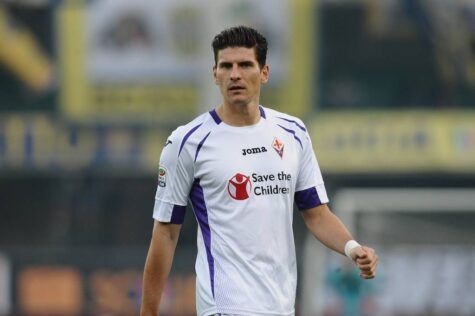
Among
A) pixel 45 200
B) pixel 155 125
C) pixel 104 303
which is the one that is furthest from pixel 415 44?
pixel 104 303

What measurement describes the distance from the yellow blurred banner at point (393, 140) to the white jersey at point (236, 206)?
46.1 ft

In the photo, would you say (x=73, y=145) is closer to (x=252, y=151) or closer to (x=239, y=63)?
(x=252, y=151)

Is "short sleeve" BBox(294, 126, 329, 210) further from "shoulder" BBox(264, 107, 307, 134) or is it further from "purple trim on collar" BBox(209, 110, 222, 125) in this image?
"purple trim on collar" BBox(209, 110, 222, 125)

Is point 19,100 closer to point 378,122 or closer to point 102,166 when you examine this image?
point 102,166

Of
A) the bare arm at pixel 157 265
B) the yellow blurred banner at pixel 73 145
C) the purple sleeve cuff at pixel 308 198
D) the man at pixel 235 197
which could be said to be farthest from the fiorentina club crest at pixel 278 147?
the yellow blurred banner at pixel 73 145

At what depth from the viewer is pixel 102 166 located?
64.6 feet

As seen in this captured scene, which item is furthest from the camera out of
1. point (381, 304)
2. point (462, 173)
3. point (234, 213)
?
point (462, 173)

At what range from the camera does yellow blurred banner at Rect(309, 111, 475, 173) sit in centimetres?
1944

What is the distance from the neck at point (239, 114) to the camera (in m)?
5.32

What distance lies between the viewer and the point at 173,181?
5.34 m

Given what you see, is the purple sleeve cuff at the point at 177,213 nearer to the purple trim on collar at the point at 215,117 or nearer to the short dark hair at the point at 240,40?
the purple trim on collar at the point at 215,117

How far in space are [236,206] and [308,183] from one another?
0.38m

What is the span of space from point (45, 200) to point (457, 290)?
6.85m

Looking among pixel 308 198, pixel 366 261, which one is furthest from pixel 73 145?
pixel 366 261
